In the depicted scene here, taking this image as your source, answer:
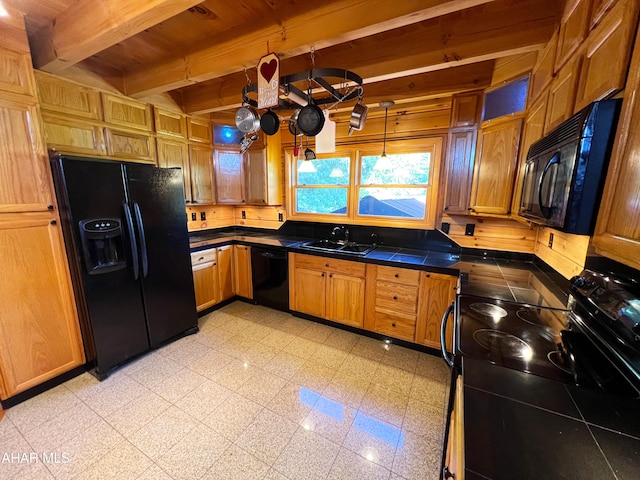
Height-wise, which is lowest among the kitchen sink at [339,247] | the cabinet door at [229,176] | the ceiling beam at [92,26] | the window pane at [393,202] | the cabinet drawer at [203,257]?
the cabinet drawer at [203,257]

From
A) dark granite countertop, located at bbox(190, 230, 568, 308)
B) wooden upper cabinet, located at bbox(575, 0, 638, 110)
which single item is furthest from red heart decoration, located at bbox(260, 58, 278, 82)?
dark granite countertop, located at bbox(190, 230, 568, 308)

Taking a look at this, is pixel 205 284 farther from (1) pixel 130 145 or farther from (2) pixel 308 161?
(2) pixel 308 161

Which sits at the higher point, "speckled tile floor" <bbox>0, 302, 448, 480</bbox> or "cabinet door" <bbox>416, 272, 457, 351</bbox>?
"cabinet door" <bbox>416, 272, 457, 351</bbox>

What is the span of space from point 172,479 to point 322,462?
2.63 ft

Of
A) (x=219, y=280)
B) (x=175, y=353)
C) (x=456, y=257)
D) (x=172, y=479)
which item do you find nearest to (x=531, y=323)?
(x=456, y=257)

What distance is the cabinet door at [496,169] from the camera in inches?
75.0

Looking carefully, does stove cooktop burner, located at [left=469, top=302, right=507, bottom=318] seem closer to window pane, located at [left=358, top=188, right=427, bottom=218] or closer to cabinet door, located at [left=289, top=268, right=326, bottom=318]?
window pane, located at [left=358, top=188, right=427, bottom=218]

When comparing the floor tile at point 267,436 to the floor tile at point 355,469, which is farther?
the floor tile at point 267,436

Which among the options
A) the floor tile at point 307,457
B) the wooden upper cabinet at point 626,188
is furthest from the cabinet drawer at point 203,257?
the wooden upper cabinet at point 626,188

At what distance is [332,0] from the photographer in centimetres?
144

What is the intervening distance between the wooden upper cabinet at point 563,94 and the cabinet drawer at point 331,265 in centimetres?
172

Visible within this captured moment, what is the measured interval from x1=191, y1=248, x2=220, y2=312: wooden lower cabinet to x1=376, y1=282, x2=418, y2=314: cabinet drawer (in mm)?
1965

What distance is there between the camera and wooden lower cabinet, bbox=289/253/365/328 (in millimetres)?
2697

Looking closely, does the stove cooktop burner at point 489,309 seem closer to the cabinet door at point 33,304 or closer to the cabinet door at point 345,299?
the cabinet door at point 345,299
